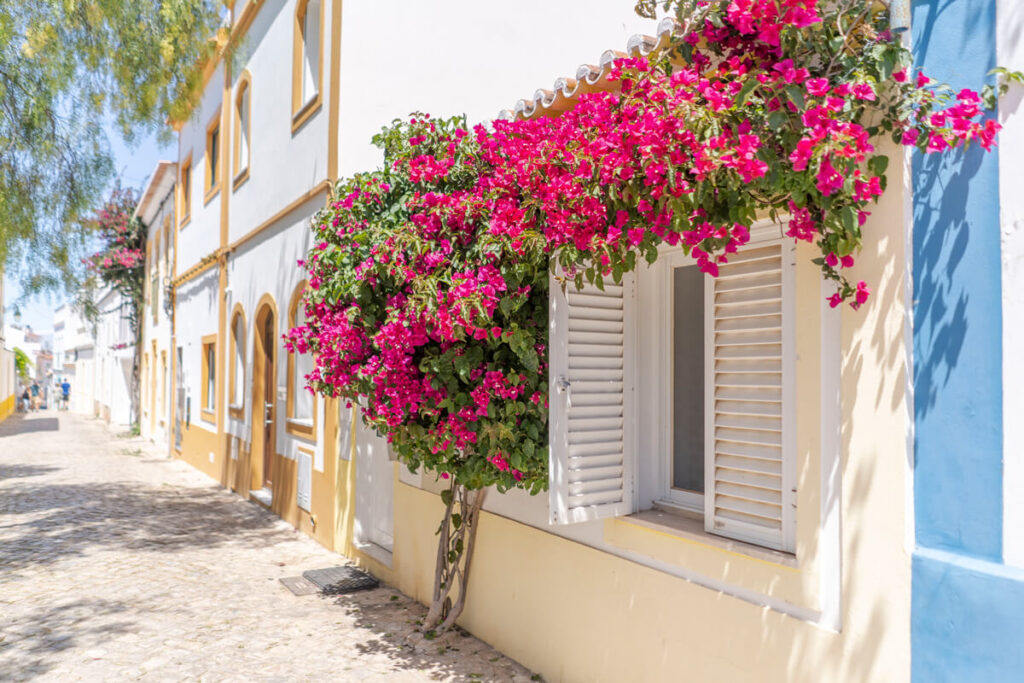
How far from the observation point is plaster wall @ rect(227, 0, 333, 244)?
27.7ft

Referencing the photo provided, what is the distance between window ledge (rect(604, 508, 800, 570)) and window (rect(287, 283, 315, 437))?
5.82 m

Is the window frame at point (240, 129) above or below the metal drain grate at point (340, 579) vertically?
above

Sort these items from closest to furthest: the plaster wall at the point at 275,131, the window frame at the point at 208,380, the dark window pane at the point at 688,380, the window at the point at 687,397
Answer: the window at the point at 687,397 < the dark window pane at the point at 688,380 < the plaster wall at the point at 275,131 < the window frame at the point at 208,380

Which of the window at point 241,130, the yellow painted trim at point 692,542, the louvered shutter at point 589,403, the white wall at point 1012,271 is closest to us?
the white wall at point 1012,271

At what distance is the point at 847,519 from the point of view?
2.92m

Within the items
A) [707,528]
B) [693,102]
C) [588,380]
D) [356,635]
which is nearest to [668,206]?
[693,102]

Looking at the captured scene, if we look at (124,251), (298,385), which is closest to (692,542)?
(298,385)

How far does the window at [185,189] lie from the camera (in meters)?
17.0

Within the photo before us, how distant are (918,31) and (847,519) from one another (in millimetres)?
1890

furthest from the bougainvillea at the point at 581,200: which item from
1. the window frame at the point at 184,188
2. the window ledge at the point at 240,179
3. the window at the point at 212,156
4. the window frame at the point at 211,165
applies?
the window frame at the point at 184,188

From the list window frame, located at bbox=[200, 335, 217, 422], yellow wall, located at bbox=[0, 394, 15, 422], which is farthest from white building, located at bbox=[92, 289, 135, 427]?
window frame, located at bbox=[200, 335, 217, 422]

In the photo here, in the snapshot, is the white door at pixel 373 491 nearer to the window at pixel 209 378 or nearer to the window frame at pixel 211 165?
the window at pixel 209 378

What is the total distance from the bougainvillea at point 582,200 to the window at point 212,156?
32.6 feet

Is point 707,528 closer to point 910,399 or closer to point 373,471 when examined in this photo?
point 910,399
